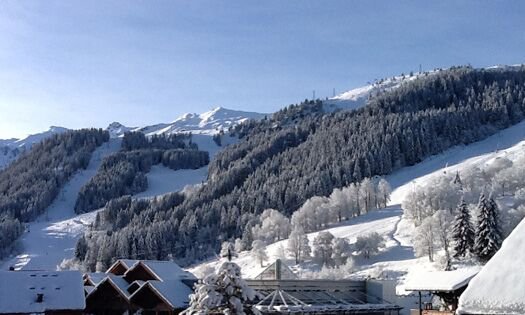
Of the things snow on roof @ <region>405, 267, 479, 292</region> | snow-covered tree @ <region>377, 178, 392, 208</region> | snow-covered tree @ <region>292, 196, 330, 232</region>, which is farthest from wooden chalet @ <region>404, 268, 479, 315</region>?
snow-covered tree @ <region>377, 178, 392, 208</region>

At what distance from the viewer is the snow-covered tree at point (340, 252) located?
109m

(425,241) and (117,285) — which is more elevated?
(117,285)

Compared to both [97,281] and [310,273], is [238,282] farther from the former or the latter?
[310,273]

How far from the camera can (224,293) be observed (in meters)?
20.0

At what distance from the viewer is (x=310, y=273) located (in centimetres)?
10556

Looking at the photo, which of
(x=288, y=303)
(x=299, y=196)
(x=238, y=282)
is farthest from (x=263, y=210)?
(x=238, y=282)

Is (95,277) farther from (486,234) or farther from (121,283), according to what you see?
(486,234)

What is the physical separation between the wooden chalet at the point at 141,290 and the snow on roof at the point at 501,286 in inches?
1498

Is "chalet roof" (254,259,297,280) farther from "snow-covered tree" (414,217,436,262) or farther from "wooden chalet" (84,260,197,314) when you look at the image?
"snow-covered tree" (414,217,436,262)

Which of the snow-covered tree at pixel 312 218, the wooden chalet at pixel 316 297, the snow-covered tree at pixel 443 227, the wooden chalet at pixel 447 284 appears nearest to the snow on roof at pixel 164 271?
the wooden chalet at pixel 316 297

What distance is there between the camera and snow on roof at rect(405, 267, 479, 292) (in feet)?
98.7

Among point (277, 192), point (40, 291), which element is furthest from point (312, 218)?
point (40, 291)

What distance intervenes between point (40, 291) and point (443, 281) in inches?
1127

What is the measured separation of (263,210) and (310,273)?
64368 millimetres
